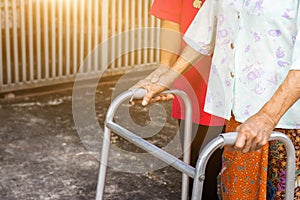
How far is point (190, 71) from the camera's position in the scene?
2365 mm

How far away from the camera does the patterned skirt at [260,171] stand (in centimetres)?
200

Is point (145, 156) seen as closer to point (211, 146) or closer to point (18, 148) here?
point (18, 148)

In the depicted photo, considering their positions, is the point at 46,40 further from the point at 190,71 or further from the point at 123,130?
the point at 123,130

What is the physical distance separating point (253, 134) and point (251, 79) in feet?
1.10

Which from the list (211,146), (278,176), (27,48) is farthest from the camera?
(27,48)

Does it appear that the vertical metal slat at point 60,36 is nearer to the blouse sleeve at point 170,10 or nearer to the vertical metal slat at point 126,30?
the vertical metal slat at point 126,30

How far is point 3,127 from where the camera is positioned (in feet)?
15.4

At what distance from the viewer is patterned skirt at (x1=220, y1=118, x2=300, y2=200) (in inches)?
78.8

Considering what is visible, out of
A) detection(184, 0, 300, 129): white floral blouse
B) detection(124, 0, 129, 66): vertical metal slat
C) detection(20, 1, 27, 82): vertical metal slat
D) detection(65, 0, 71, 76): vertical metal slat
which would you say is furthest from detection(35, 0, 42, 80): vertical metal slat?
detection(184, 0, 300, 129): white floral blouse

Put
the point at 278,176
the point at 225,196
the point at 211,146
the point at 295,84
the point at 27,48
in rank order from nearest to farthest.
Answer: the point at 211,146
the point at 295,84
the point at 278,176
the point at 225,196
the point at 27,48

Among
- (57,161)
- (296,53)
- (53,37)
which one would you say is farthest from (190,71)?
(53,37)

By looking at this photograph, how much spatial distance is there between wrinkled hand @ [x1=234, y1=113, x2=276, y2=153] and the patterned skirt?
0.29 meters

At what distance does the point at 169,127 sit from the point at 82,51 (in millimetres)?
1645

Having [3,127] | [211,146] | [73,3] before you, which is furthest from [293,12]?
[73,3]
